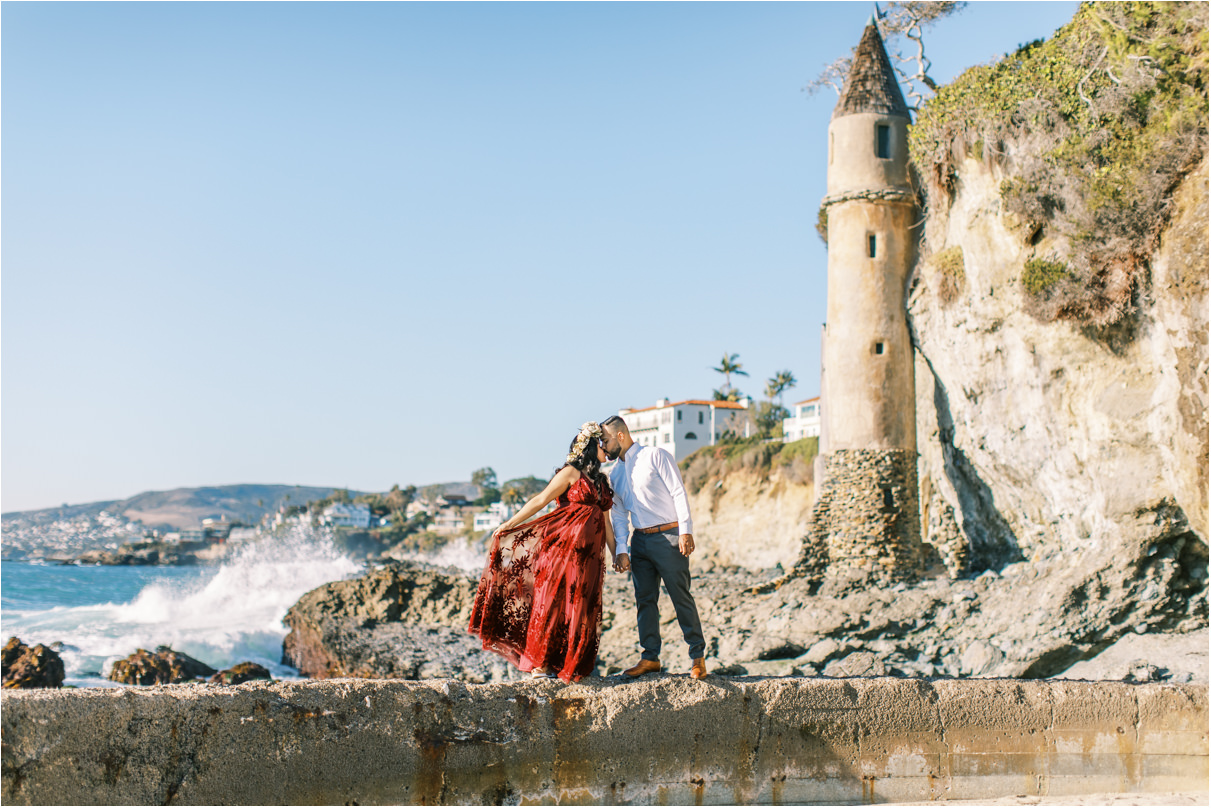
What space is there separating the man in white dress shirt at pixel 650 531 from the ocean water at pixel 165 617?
30.5ft

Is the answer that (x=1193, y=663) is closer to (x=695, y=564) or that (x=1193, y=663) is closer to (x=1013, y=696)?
(x=1013, y=696)

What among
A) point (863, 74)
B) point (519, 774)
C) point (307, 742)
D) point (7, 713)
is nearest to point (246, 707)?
point (307, 742)

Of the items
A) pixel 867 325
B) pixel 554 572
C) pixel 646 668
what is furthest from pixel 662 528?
pixel 867 325

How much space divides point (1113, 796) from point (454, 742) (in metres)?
3.72

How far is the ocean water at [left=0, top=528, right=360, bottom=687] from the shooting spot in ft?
88.1

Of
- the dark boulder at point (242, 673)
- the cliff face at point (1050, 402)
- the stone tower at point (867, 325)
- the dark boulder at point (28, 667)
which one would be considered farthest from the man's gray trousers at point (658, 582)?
the stone tower at point (867, 325)

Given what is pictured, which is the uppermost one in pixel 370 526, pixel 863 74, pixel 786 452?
pixel 863 74

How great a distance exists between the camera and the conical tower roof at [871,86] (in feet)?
69.6

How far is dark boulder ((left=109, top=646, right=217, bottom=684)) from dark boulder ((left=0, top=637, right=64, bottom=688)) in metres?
1.34

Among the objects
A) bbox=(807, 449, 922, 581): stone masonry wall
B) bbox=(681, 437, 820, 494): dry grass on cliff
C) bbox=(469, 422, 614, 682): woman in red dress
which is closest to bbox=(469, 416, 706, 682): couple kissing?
bbox=(469, 422, 614, 682): woman in red dress

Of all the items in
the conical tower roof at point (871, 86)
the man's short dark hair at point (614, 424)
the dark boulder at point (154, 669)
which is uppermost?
the conical tower roof at point (871, 86)

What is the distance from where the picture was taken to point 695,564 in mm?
45500

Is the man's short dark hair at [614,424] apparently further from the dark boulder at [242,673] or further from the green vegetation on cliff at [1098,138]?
the dark boulder at [242,673]

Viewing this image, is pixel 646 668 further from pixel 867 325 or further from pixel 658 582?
pixel 867 325
